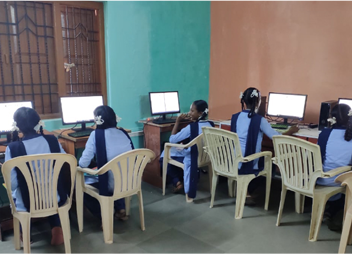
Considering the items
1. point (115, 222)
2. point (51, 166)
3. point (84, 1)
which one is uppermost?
point (84, 1)

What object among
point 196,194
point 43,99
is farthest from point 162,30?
point 196,194

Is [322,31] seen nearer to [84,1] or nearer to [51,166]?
[84,1]

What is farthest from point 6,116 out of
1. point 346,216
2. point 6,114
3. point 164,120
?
point 346,216

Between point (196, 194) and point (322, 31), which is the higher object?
point (322, 31)

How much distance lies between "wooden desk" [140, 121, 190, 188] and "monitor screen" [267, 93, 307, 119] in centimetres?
106

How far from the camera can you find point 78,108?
129 inches

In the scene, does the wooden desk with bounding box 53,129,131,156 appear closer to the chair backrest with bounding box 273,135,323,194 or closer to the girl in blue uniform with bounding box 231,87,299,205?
the girl in blue uniform with bounding box 231,87,299,205

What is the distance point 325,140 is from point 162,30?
243cm

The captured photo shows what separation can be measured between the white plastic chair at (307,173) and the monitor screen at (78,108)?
1858mm

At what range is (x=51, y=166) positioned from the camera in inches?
83.3

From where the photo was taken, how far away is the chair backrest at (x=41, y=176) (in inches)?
79.3

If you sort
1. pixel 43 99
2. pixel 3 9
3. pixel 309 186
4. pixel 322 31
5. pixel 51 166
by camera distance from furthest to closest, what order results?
pixel 322 31 < pixel 43 99 < pixel 3 9 < pixel 309 186 < pixel 51 166

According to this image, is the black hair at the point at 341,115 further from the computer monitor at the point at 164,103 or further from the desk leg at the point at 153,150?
the computer monitor at the point at 164,103

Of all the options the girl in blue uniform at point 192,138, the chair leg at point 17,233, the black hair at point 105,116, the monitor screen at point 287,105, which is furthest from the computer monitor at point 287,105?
the chair leg at point 17,233
